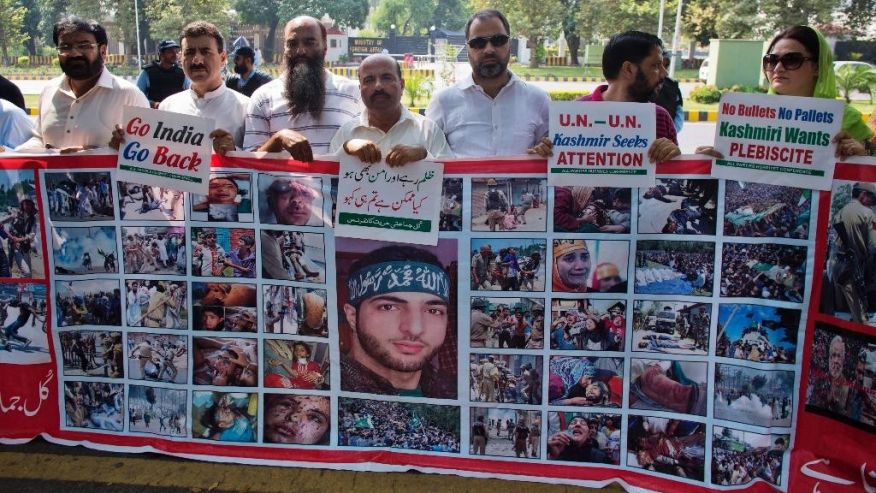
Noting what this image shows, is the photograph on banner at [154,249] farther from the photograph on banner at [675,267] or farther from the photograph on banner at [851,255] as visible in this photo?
the photograph on banner at [851,255]

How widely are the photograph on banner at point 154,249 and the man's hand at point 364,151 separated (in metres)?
0.82

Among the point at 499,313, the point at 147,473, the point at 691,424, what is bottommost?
the point at 147,473

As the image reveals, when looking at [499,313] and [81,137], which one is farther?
[81,137]

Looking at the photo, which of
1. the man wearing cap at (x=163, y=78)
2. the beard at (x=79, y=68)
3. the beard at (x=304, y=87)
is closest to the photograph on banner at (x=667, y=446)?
the beard at (x=304, y=87)

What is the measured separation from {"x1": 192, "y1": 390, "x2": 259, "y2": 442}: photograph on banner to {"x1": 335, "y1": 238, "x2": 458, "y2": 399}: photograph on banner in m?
0.47

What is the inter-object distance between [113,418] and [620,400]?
2228mm

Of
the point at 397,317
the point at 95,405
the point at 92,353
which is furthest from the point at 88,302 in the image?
the point at 397,317

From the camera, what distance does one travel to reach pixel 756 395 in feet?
8.91

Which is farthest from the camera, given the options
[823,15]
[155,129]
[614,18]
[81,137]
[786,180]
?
[614,18]

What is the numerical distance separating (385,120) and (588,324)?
1.25m

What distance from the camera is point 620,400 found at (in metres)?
2.84

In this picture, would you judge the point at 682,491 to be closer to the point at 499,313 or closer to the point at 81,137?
the point at 499,313

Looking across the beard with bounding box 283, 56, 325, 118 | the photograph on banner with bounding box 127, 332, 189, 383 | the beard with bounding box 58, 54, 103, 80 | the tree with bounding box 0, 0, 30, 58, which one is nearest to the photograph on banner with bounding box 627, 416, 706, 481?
the photograph on banner with bounding box 127, 332, 189, 383

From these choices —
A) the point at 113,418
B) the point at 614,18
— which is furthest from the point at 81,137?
the point at 614,18
